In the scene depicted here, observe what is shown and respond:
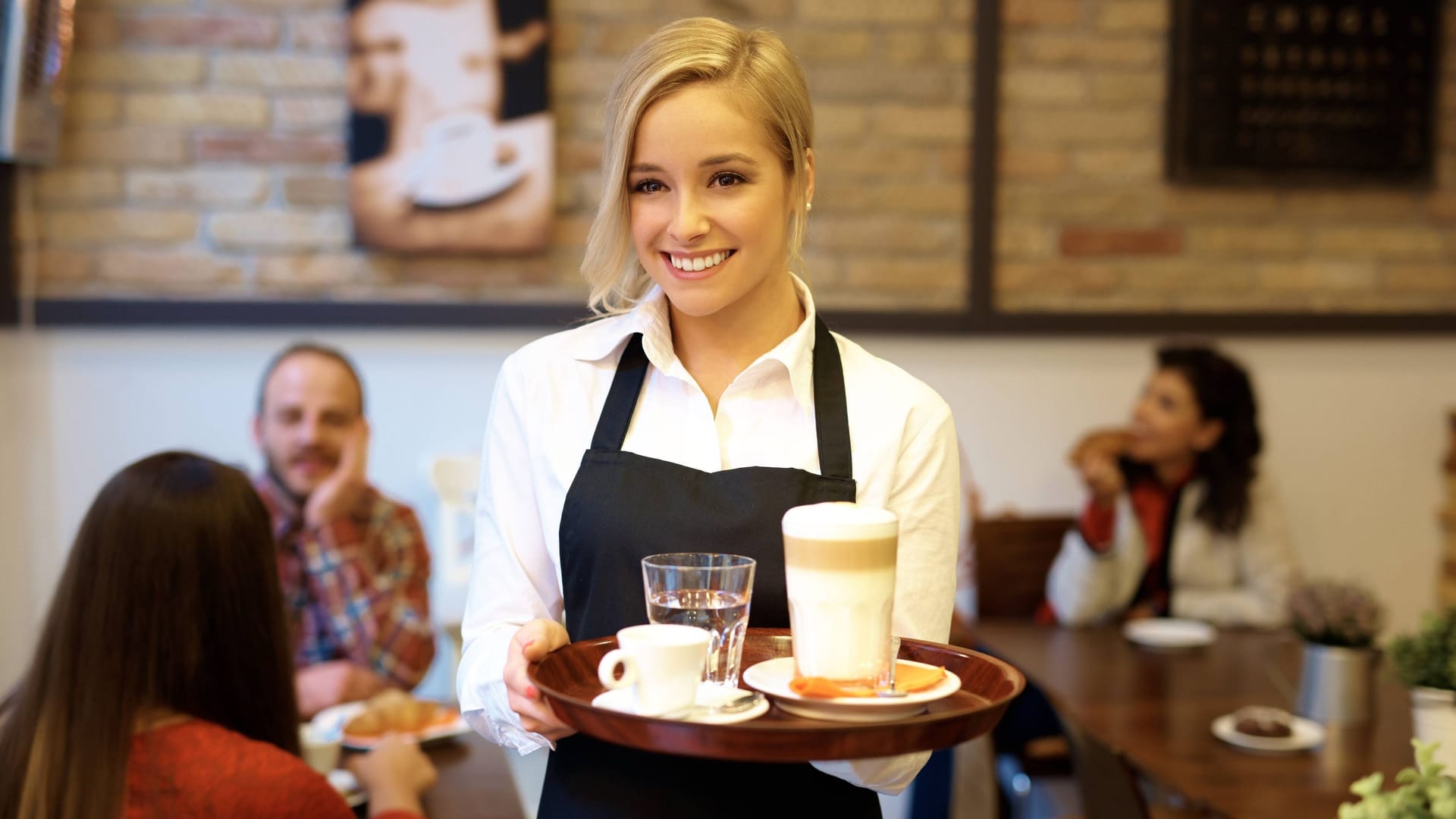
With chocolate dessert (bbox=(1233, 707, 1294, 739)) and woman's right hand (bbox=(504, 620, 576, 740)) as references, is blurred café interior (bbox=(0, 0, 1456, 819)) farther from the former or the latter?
woman's right hand (bbox=(504, 620, 576, 740))

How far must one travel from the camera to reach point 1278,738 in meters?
2.31

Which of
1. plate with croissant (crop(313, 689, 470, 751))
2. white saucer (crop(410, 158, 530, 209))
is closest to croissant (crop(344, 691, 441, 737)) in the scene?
plate with croissant (crop(313, 689, 470, 751))

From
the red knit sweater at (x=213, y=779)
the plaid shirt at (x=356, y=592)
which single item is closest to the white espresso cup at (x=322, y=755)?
the red knit sweater at (x=213, y=779)

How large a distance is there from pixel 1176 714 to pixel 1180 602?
3.37ft

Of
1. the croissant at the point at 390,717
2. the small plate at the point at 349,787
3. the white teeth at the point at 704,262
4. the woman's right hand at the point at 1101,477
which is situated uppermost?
the white teeth at the point at 704,262

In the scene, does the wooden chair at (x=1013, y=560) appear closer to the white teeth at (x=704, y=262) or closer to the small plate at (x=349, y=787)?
the small plate at (x=349, y=787)

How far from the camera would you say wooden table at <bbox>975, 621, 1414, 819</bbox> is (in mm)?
2121

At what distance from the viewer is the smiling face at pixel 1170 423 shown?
3570mm

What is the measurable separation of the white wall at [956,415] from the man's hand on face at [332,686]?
48.8 inches

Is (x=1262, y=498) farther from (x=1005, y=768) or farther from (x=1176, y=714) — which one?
(x=1176, y=714)

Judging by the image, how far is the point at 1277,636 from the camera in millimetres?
3170

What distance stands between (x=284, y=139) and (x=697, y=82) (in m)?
2.51

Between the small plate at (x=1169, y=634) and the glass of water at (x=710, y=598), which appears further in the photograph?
the small plate at (x=1169, y=634)

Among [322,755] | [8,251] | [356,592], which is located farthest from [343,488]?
[8,251]
